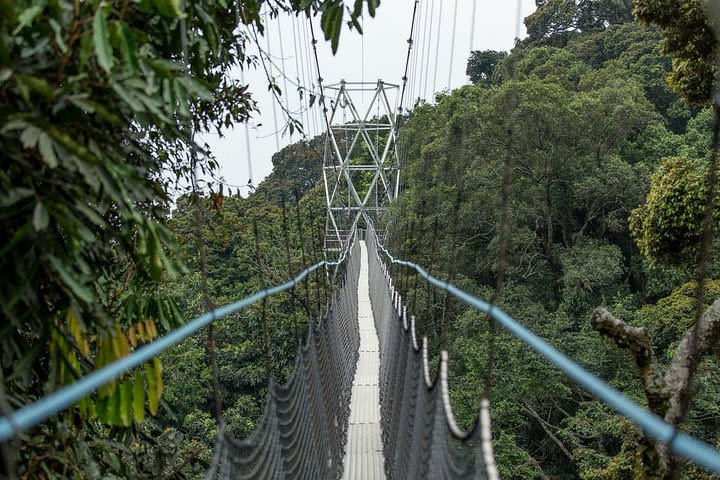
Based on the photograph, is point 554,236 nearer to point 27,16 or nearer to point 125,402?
point 125,402

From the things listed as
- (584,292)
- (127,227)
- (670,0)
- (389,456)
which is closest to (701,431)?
(584,292)

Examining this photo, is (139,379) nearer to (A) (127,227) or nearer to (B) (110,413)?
(B) (110,413)

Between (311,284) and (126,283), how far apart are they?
27.8 feet

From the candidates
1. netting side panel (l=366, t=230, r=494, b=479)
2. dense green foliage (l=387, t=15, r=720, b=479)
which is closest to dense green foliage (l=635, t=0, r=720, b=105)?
netting side panel (l=366, t=230, r=494, b=479)

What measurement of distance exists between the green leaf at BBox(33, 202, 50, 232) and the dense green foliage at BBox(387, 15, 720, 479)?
6372mm

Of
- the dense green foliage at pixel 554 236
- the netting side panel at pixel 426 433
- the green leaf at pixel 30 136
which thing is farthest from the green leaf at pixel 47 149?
the dense green foliage at pixel 554 236

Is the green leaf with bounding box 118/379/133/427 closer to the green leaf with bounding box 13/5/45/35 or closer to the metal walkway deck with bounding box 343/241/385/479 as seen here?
the green leaf with bounding box 13/5/45/35

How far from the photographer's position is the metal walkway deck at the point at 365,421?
9.20 feet

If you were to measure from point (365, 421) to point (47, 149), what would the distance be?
287 centimetres

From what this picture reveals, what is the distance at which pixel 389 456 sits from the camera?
2543mm

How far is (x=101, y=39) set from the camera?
80 cm

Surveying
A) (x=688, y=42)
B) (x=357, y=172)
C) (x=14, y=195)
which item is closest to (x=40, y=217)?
(x=14, y=195)

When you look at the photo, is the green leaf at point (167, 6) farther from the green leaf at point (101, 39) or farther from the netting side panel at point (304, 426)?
the netting side panel at point (304, 426)

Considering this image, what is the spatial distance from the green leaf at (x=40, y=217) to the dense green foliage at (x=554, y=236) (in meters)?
6.37
